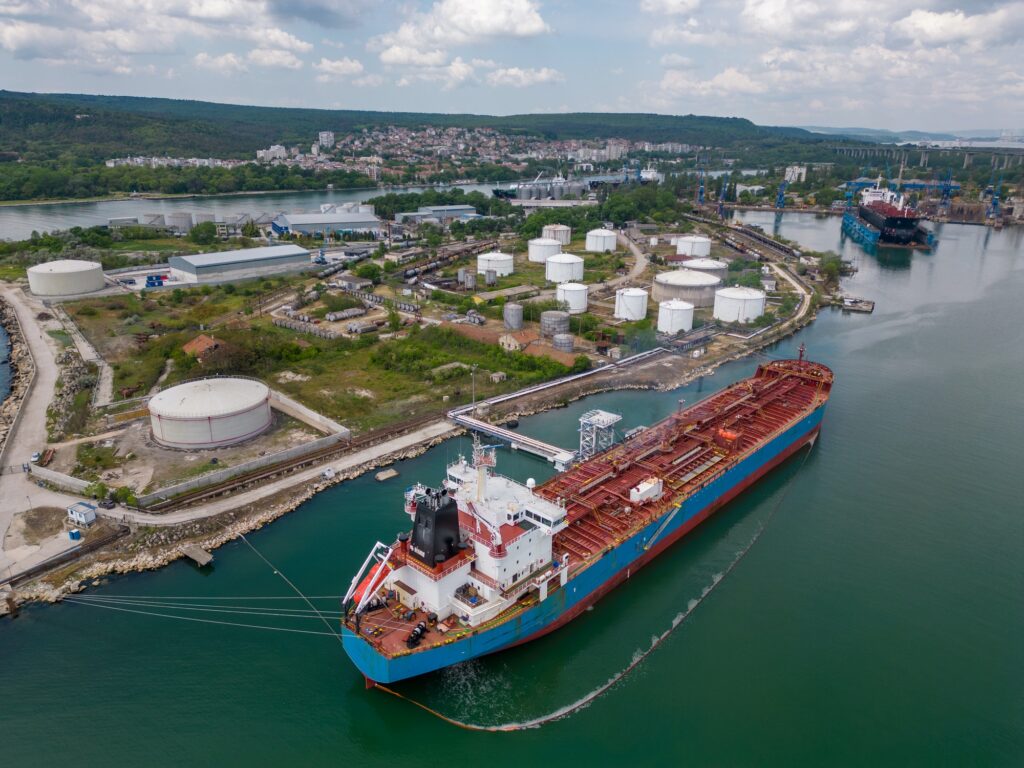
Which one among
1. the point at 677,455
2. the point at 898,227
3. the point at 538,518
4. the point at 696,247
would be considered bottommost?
the point at 677,455

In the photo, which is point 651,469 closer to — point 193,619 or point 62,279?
point 193,619

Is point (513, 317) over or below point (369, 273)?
below

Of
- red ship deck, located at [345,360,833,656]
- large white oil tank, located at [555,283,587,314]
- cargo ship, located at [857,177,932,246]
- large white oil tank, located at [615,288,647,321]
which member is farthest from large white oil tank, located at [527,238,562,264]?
cargo ship, located at [857,177,932,246]

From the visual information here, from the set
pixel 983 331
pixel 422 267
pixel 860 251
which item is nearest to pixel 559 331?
pixel 422 267

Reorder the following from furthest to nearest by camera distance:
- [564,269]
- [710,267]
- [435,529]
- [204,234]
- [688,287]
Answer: [204,234] < [710,267] < [564,269] < [688,287] < [435,529]

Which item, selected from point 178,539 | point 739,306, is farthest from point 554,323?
point 178,539

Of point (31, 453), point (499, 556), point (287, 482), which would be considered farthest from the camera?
point (31, 453)
